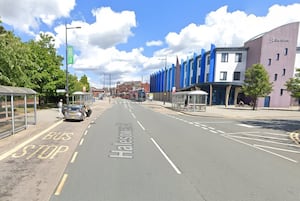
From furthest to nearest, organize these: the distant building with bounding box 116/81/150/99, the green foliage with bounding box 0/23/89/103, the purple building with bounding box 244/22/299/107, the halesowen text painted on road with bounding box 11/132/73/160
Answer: the distant building with bounding box 116/81/150/99, the purple building with bounding box 244/22/299/107, the green foliage with bounding box 0/23/89/103, the halesowen text painted on road with bounding box 11/132/73/160

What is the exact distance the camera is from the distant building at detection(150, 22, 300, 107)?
133 feet

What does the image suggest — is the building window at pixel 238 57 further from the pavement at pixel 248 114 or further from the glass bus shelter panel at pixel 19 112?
the glass bus shelter panel at pixel 19 112

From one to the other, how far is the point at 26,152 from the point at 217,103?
43.3 meters

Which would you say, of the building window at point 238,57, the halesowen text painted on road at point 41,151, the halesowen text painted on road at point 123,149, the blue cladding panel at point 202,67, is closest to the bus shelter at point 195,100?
the blue cladding panel at point 202,67

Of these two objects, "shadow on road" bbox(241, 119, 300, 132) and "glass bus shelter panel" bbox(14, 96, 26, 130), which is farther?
"shadow on road" bbox(241, 119, 300, 132)

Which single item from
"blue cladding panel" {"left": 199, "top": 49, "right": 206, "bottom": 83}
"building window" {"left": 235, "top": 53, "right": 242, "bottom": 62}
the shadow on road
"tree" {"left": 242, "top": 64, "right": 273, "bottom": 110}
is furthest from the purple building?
the shadow on road

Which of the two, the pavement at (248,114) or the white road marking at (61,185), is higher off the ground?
the white road marking at (61,185)

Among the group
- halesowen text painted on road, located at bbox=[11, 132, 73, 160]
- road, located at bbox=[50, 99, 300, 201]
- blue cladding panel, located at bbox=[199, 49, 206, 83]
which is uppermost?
blue cladding panel, located at bbox=[199, 49, 206, 83]

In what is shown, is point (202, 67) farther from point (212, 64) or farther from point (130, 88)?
point (130, 88)

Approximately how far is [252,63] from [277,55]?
4678 millimetres

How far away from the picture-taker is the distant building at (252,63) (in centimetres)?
4059

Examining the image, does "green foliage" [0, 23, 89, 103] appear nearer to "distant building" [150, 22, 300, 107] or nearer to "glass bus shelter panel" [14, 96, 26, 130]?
"glass bus shelter panel" [14, 96, 26, 130]

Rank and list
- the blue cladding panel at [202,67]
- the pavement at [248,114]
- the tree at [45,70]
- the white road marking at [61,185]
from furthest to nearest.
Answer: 1. the blue cladding panel at [202,67]
2. the tree at [45,70]
3. the pavement at [248,114]
4. the white road marking at [61,185]

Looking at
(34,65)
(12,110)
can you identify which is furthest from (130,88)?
(12,110)
